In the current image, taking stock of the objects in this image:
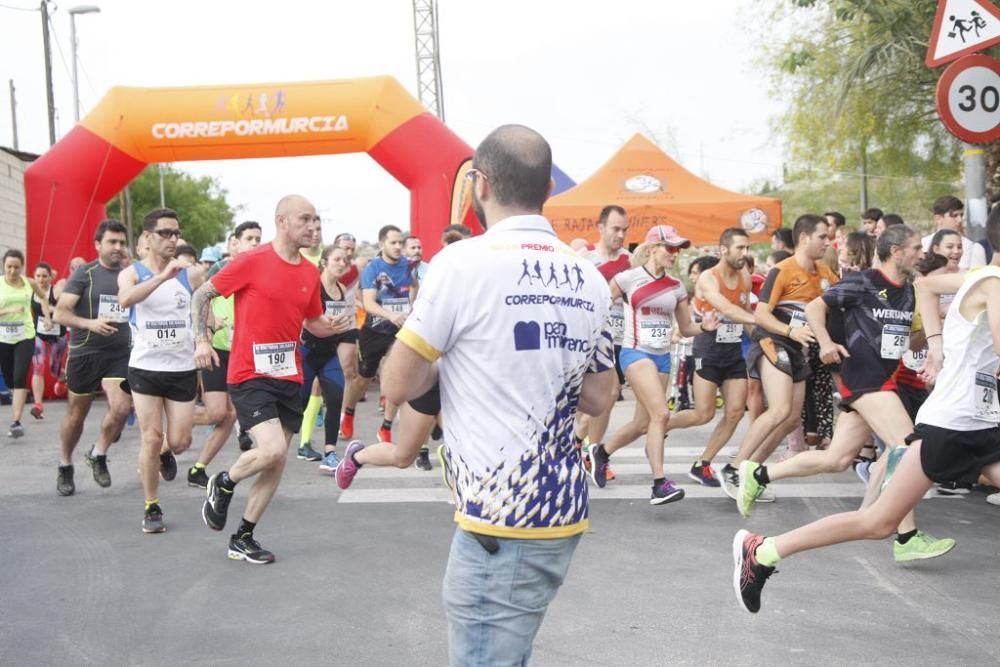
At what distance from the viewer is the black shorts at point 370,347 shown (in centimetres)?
1071

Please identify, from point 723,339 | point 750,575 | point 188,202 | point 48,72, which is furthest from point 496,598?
point 188,202

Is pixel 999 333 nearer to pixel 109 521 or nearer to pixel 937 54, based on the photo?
pixel 937 54

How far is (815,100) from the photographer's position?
22.7 metres

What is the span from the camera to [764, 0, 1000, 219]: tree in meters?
18.4

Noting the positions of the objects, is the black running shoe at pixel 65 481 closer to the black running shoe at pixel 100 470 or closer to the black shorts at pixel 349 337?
the black running shoe at pixel 100 470

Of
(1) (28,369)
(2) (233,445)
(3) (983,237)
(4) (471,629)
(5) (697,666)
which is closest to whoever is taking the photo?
(4) (471,629)

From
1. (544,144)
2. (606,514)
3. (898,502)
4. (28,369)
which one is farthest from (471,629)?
(28,369)

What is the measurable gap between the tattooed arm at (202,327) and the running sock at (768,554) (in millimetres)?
3162

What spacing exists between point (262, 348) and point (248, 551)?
110 centimetres

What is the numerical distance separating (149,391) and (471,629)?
5.04 m

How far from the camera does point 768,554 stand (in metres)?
4.52

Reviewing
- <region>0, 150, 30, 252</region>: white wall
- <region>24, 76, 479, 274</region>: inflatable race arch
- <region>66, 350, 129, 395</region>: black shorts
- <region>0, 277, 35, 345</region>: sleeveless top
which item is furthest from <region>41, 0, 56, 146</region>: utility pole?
<region>66, 350, 129, 395</region>: black shorts

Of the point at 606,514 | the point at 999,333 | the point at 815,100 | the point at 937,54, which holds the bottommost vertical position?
the point at 606,514

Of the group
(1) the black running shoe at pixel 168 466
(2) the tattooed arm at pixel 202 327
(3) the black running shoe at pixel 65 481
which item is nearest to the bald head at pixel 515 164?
(2) the tattooed arm at pixel 202 327
